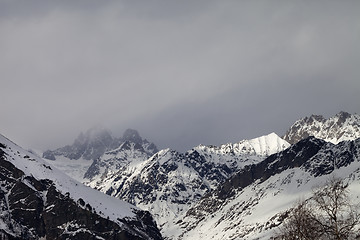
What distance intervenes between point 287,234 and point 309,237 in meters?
5.29

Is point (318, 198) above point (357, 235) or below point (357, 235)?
above

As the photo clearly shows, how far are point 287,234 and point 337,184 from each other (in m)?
6.65

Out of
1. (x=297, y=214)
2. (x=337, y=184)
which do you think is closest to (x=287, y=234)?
(x=297, y=214)

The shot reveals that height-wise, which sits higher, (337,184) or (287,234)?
(337,184)

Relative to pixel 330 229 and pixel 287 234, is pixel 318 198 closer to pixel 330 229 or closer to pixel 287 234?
pixel 330 229

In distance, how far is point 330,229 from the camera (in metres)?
41.8

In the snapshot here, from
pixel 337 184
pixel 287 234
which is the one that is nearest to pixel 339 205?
pixel 337 184

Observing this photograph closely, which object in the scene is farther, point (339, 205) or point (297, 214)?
point (297, 214)

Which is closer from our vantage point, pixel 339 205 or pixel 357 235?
pixel 357 235

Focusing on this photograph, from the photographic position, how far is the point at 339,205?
4100 centimetres

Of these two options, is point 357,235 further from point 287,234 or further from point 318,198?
point 287,234

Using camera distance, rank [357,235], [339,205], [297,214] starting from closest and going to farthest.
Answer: [357,235] < [339,205] < [297,214]

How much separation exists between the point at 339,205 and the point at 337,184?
201 centimetres

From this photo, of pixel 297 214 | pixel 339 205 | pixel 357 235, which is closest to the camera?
pixel 357 235
